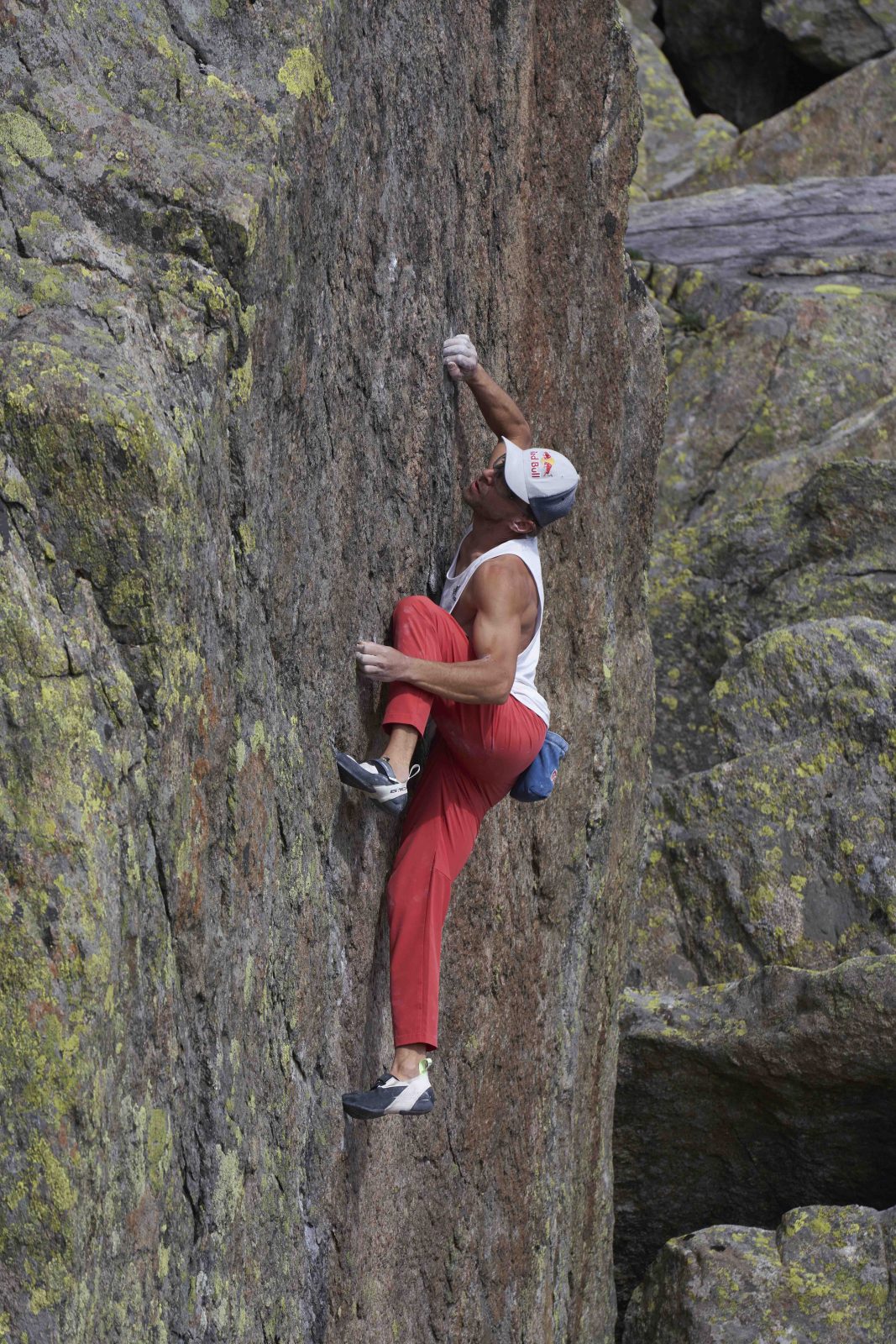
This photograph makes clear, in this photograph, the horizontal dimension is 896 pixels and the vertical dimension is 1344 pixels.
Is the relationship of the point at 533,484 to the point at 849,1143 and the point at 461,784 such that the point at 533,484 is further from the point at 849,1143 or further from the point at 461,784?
the point at 849,1143

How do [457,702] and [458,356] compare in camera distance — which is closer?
[457,702]

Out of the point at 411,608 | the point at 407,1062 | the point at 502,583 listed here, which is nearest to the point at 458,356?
the point at 502,583

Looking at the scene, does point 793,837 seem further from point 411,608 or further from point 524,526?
point 411,608

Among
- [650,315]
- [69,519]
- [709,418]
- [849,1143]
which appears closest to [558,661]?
[650,315]

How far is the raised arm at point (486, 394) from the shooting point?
7238 millimetres

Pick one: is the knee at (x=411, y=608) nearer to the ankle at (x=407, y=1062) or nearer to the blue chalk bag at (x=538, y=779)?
the blue chalk bag at (x=538, y=779)

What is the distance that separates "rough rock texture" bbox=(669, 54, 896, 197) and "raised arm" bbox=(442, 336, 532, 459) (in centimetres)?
1339

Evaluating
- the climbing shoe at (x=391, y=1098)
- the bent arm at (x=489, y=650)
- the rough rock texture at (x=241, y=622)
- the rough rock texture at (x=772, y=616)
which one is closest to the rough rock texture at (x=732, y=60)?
the rough rock texture at (x=772, y=616)

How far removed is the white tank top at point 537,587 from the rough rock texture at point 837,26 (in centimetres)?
1765

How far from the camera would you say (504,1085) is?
8531mm

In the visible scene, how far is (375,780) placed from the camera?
20.4ft

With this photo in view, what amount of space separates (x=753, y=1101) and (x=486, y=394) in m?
5.57

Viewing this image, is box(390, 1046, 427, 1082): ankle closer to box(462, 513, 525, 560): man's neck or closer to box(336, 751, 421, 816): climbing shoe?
box(336, 751, 421, 816): climbing shoe

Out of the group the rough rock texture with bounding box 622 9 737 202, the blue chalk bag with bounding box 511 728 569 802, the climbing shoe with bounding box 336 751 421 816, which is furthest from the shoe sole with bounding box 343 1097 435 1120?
the rough rock texture with bounding box 622 9 737 202
